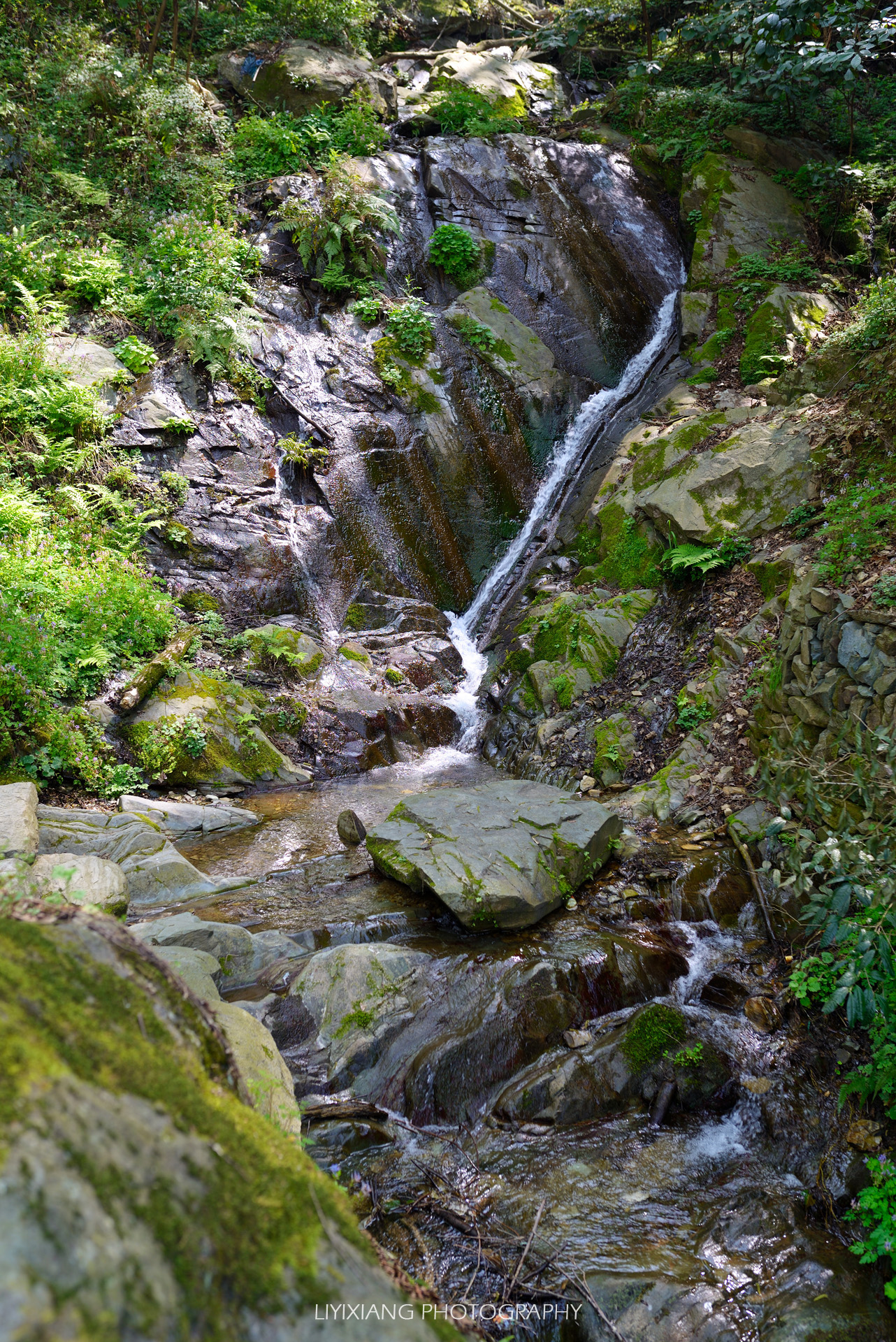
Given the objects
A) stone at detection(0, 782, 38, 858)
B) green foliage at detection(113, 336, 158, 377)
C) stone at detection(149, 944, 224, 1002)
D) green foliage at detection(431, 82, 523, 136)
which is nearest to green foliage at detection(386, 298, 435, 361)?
green foliage at detection(113, 336, 158, 377)

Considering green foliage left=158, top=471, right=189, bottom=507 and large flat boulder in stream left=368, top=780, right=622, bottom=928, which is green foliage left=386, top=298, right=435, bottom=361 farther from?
large flat boulder in stream left=368, top=780, right=622, bottom=928

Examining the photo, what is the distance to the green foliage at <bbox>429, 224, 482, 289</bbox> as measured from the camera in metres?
13.6

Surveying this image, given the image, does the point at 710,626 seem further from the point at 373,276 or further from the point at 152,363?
the point at 373,276

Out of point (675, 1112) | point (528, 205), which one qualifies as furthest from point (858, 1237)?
point (528, 205)

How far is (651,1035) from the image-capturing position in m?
4.09

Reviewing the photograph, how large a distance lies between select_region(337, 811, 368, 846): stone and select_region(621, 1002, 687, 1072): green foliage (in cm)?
312

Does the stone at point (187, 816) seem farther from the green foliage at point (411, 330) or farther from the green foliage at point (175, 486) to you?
the green foliage at point (411, 330)

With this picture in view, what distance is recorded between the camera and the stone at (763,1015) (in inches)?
163

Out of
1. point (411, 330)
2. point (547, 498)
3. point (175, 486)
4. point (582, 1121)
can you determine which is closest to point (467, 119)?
point (411, 330)

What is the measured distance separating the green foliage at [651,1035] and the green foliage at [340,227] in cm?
1250

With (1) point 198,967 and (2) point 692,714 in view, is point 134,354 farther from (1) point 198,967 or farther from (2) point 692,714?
(1) point 198,967

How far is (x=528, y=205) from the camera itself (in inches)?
571

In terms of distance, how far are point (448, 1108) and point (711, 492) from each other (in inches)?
277

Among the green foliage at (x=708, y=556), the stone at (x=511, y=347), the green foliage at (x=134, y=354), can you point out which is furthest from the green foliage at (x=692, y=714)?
the green foliage at (x=134, y=354)
